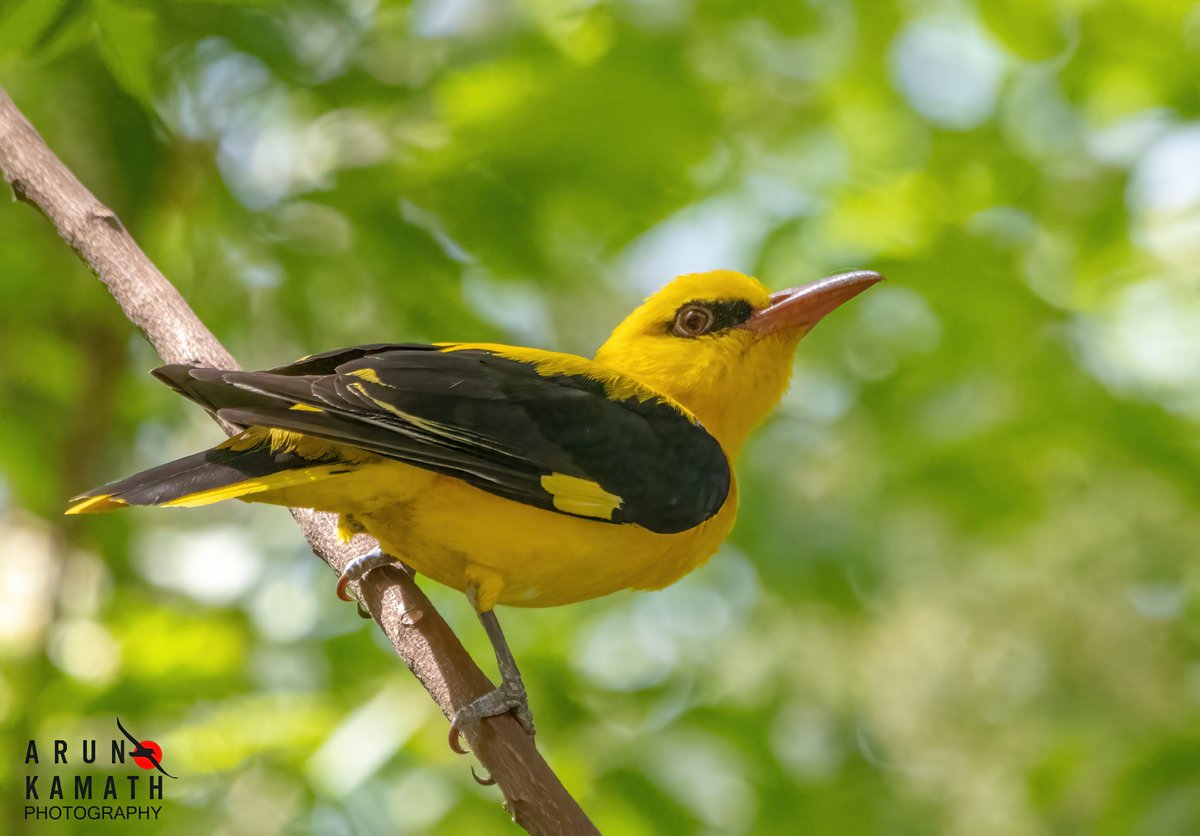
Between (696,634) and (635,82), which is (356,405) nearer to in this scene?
(635,82)

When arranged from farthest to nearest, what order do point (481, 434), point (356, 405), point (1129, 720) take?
1. point (1129, 720)
2. point (481, 434)
3. point (356, 405)

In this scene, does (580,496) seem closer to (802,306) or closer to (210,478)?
(210,478)

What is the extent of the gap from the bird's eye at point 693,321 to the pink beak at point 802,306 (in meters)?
0.13

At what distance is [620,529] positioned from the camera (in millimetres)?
3094

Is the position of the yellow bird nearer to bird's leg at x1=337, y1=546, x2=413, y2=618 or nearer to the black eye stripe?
bird's leg at x1=337, y1=546, x2=413, y2=618

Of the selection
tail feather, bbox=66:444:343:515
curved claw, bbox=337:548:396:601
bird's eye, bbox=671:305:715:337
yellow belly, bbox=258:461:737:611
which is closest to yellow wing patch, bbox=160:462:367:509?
tail feather, bbox=66:444:343:515

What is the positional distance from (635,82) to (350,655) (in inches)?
89.2

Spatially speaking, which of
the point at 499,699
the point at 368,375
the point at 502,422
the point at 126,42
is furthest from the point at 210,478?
the point at 126,42

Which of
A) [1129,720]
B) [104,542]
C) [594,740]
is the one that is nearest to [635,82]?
[594,740]

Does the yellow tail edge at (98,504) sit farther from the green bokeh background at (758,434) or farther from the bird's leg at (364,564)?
the green bokeh background at (758,434)

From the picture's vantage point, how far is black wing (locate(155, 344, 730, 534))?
8.54 ft

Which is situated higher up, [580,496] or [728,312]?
[728,312]

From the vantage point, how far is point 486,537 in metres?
2.97

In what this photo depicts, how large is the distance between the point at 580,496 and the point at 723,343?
40.8 inches
